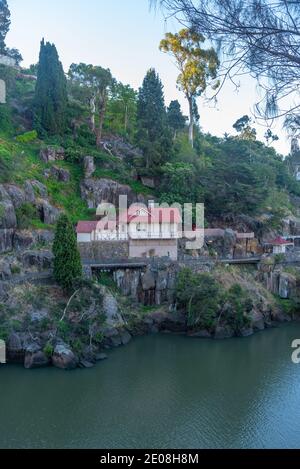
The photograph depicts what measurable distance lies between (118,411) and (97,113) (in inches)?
1691

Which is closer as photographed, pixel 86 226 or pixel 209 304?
pixel 209 304

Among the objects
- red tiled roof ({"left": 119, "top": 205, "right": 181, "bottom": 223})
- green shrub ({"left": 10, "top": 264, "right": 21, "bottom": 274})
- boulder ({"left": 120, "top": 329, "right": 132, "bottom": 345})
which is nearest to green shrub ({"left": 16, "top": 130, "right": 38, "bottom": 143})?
red tiled roof ({"left": 119, "top": 205, "right": 181, "bottom": 223})

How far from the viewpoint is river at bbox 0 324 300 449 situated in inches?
717

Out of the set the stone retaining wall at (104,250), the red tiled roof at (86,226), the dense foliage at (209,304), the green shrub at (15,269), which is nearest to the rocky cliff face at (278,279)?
the dense foliage at (209,304)

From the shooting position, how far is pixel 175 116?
5803cm

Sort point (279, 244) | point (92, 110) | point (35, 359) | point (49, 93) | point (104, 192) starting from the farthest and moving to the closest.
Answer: point (92, 110)
point (49, 93)
point (104, 192)
point (279, 244)
point (35, 359)

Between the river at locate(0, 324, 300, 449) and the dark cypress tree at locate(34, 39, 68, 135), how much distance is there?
91.7 ft

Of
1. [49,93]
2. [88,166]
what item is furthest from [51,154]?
[49,93]

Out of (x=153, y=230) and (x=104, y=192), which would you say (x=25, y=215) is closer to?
(x=104, y=192)

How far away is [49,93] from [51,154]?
25.3 feet

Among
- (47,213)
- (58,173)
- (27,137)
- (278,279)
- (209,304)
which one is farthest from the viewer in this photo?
(27,137)

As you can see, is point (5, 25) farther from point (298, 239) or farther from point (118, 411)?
point (118, 411)

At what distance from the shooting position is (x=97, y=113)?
55875mm

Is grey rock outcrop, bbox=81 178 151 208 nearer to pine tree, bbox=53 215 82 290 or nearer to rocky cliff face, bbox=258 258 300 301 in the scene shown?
pine tree, bbox=53 215 82 290
